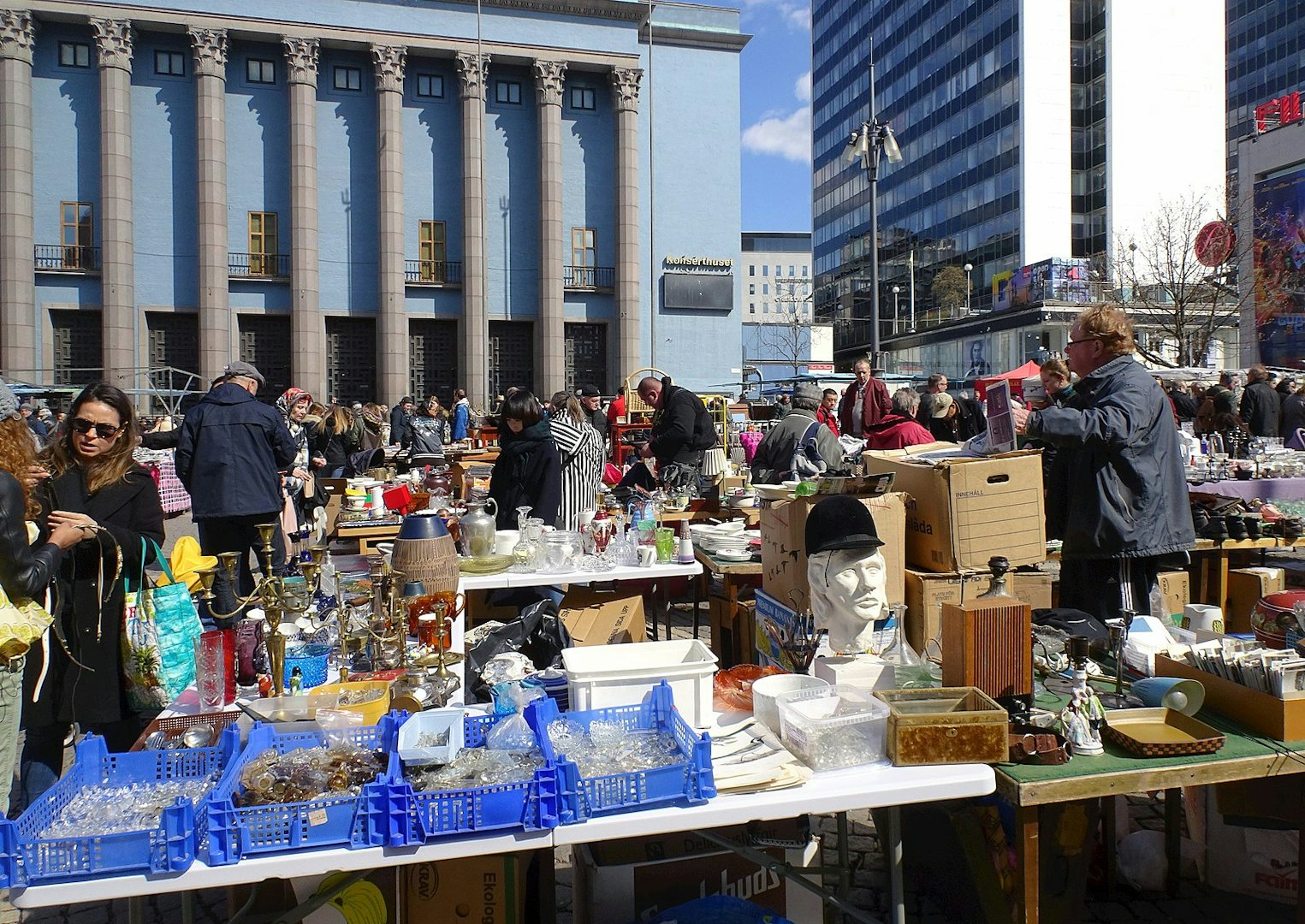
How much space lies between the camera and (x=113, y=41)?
85.7 feet

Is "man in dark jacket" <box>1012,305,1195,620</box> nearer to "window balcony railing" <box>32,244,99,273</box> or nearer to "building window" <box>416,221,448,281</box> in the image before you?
"building window" <box>416,221,448,281</box>

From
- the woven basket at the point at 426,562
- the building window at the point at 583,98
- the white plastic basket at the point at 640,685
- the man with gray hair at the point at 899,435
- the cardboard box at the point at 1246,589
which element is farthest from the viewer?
the building window at the point at 583,98

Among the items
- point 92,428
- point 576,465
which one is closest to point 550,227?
point 576,465

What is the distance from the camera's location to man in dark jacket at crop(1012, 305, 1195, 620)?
3854 mm

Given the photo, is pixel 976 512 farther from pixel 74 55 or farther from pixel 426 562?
pixel 74 55

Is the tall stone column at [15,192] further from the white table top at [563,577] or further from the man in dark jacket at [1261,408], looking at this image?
Result: the man in dark jacket at [1261,408]

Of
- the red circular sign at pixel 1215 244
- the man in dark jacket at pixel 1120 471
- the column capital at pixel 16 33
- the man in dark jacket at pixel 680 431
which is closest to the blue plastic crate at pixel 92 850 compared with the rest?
the man in dark jacket at pixel 1120 471

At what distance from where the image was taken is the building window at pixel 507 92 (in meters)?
30.0

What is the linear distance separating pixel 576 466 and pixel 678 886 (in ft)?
13.8

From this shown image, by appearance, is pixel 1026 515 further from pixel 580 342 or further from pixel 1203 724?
pixel 580 342

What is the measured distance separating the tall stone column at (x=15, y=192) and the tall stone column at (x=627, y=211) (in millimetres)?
18213

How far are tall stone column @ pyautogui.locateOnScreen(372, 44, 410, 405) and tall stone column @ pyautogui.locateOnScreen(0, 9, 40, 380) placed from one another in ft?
33.1

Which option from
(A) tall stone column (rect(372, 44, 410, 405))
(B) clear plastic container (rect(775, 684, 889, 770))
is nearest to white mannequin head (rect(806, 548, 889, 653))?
(B) clear plastic container (rect(775, 684, 889, 770))

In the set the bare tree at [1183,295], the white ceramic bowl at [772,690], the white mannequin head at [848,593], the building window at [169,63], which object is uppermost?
the building window at [169,63]
